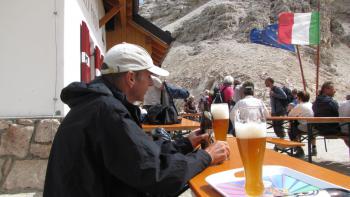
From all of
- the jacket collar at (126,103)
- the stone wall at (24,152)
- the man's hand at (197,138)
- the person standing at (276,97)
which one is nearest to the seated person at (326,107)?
the person standing at (276,97)

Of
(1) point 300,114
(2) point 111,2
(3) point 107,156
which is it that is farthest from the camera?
(2) point 111,2

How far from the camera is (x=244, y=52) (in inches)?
1508

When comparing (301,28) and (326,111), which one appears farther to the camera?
(301,28)

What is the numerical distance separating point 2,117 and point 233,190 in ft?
12.7

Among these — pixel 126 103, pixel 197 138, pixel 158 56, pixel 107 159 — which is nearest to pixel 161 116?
pixel 197 138

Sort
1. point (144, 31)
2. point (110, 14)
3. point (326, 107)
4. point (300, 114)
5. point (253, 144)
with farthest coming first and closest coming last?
1. point (144, 31)
2. point (110, 14)
3. point (300, 114)
4. point (326, 107)
5. point (253, 144)

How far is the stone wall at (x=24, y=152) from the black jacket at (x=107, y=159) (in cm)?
322

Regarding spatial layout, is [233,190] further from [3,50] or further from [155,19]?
[155,19]

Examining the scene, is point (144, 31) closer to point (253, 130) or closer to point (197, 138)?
point (197, 138)

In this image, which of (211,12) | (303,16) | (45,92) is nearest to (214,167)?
(45,92)

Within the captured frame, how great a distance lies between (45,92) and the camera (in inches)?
188

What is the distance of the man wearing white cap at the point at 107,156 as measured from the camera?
1442 millimetres

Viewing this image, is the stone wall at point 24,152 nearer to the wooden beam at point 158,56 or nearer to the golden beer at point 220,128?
the golden beer at point 220,128

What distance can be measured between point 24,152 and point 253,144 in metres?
3.97
